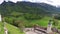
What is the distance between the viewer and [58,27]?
Result: 1667mm

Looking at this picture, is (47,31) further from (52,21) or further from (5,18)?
(5,18)

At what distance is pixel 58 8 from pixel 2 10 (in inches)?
30.1

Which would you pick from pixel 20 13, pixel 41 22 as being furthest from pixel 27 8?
pixel 41 22

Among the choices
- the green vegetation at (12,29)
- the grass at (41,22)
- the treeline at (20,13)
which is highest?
the treeline at (20,13)

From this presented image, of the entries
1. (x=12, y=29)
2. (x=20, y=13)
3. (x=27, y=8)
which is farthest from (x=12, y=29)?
(x=27, y=8)

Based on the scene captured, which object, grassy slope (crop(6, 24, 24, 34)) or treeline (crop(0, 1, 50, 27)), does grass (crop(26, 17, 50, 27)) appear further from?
grassy slope (crop(6, 24, 24, 34))

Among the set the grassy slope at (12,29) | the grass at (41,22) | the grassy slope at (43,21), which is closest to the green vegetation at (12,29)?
the grassy slope at (12,29)

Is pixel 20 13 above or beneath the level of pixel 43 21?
above

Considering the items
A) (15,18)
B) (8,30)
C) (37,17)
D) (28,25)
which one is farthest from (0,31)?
(37,17)

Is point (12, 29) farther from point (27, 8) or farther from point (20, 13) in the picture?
point (27, 8)

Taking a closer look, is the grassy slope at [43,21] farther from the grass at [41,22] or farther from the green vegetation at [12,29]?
the green vegetation at [12,29]

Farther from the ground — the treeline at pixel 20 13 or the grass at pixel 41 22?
the treeline at pixel 20 13

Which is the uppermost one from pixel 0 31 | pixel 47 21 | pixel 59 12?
pixel 59 12

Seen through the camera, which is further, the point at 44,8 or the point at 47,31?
the point at 44,8
